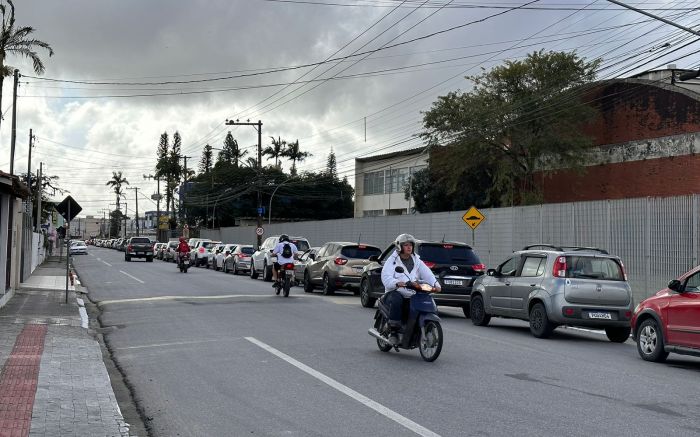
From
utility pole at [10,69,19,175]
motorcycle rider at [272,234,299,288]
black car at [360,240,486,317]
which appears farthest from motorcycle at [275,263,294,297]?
utility pole at [10,69,19,175]

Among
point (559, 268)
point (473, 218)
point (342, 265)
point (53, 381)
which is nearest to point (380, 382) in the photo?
point (53, 381)

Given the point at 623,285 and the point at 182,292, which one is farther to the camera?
the point at 182,292

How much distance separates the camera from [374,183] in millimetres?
87375

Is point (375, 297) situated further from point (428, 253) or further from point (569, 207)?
point (569, 207)

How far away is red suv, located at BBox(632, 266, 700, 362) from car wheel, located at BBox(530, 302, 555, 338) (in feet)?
7.27

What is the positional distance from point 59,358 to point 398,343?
474cm

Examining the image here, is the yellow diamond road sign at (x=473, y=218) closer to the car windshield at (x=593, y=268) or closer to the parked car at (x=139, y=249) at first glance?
the car windshield at (x=593, y=268)

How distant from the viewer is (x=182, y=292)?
1009 inches

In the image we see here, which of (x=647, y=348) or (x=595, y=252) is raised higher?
(x=595, y=252)

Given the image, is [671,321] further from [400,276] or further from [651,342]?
[400,276]

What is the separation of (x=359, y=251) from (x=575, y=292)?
1185cm

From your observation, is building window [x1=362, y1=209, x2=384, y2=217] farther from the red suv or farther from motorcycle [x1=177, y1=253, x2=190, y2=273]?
the red suv

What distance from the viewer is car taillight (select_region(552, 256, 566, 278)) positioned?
14.6m

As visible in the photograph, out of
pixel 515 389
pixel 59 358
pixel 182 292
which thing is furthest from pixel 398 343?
pixel 182 292
